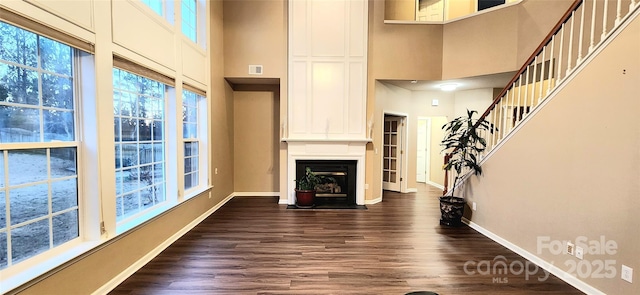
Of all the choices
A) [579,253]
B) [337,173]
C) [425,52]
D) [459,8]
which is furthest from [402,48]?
[579,253]

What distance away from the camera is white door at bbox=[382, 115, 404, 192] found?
6807 mm

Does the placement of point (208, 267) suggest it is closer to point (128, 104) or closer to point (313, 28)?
point (128, 104)

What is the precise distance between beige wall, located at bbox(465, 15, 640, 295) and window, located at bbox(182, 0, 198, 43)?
4.61 meters

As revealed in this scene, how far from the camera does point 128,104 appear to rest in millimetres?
2941

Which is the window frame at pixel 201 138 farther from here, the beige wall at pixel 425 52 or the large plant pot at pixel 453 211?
the large plant pot at pixel 453 211

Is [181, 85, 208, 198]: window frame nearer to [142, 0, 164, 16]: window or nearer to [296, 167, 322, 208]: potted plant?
[142, 0, 164, 16]: window

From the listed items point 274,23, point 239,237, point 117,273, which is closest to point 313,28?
point 274,23

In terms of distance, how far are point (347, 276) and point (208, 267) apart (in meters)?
1.40

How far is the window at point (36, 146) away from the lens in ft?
5.77

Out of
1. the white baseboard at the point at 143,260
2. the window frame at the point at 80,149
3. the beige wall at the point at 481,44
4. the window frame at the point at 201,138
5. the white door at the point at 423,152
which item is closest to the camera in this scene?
the window frame at the point at 80,149

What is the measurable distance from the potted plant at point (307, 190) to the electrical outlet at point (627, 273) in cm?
393

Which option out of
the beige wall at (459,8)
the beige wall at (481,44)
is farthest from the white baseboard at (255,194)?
the beige wall at (459,8)

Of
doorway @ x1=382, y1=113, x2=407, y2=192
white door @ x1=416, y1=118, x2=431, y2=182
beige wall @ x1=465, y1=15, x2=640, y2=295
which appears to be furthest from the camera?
white door @ x1=416, y1=118, x2=431, y2=182

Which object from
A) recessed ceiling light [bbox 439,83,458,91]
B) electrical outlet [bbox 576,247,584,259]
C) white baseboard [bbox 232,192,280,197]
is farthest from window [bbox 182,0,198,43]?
electrical outlet [bbox 576,247,584,259]
